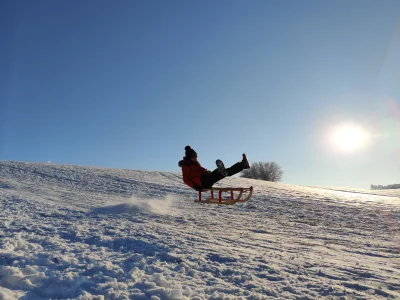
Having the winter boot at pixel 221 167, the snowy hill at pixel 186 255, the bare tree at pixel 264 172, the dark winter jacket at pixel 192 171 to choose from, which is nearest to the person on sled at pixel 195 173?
the dark winter jacket at pixel 192 171

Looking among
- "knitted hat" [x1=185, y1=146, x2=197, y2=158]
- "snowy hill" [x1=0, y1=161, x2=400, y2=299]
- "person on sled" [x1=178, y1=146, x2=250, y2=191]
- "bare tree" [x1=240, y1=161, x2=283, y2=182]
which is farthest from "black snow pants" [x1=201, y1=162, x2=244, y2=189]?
"bare tree" [x1=240, y1=161, x2=283, y2=182]

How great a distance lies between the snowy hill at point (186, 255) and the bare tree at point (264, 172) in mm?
49561

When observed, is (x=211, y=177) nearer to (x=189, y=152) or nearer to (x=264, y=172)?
(x=189, y=152)

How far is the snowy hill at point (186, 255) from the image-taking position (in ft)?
13.0

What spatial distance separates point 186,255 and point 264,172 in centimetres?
5739

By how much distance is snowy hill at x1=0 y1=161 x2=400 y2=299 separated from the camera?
13.0 feet

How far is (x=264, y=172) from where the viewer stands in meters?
60.9

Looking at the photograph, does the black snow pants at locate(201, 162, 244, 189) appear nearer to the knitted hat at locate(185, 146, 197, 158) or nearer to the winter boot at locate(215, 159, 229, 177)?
the winter boot at locate(215, 159, 229, 177)

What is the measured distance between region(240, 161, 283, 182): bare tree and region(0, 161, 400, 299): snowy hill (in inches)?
1951

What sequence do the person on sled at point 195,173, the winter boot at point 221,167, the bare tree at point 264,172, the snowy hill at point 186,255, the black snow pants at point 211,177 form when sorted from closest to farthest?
the snowy hill at point 186,255, the winter boot at point 221,167, the black snow pants at point 211,177, the person on sled at point 195,173, the bare tree at point 264,172

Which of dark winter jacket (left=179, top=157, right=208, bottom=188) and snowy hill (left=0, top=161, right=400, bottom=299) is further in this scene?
dark winter jacket (left=179, top=157, right=208, bottom=188)

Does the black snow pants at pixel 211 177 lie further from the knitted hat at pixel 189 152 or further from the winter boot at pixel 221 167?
the knitted hat at pixel 189 152

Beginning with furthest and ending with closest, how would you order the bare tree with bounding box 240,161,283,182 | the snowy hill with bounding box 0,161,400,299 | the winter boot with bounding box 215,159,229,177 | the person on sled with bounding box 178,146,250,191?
the bare tree with bounding box 240,161,283,182
the person on sled with bounding box 178,146,250,191
the winter boot with bounding box 215,159,229,177
the snowy hill with bounding box 0,161,400,299

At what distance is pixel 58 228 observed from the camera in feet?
22.4
